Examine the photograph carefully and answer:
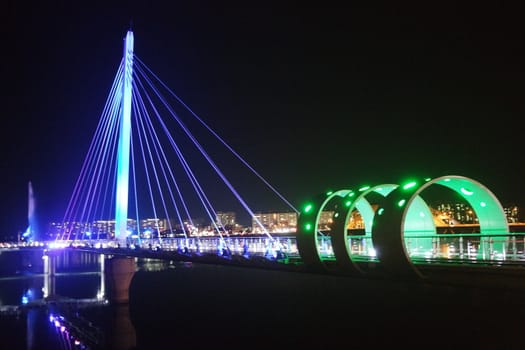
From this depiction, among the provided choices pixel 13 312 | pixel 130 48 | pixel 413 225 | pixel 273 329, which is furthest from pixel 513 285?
pixel 13 312

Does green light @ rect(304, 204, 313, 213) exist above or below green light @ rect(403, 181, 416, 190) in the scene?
below

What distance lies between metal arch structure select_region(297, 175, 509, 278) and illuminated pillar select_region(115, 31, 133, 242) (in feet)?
61.1

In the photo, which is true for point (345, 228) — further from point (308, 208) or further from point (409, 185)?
point (409, 185)

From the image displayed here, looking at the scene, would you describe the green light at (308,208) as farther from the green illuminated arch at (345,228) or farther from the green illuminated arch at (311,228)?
the green illuminated arch at (345,228)

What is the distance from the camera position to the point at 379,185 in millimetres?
13281

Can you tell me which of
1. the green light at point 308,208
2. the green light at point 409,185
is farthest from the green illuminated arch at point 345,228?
the green light at point 409,185

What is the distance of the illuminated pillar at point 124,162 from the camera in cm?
3117

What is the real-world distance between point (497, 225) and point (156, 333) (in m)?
17.8

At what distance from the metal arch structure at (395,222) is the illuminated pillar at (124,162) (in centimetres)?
1862

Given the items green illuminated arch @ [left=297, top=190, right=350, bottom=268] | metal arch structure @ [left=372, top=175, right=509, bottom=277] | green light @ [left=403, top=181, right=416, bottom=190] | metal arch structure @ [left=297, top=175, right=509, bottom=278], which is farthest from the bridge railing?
green light @ [left=403, top=181, right=416, bottom=190]

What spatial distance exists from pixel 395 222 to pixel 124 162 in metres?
23.5

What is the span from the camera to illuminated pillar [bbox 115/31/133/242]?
31172mm

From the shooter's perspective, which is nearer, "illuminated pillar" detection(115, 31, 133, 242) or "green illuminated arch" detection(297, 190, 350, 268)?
"green illuminated arch" detection(297, 190, 350, 268)

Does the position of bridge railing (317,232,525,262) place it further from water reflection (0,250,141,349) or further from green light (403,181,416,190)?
water reflection (0,250,141,349)
